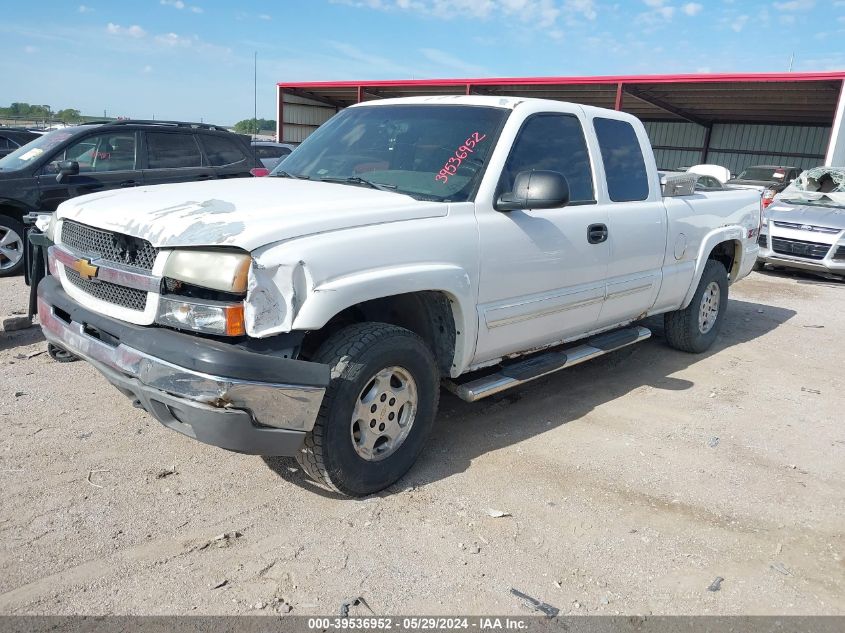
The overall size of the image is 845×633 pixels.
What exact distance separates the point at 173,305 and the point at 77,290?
0.87 m

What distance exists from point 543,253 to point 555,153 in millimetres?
706

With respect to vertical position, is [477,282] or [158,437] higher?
[477,282]

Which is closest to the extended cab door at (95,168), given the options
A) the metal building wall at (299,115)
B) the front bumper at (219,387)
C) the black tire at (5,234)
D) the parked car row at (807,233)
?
the black tire at (5,234)

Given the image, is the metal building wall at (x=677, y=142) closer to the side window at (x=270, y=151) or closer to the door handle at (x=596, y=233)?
the side window at (x=270, y=151)

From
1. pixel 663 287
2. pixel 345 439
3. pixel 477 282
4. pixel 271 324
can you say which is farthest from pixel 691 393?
pixel 271 324

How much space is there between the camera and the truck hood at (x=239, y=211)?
9.16 feet

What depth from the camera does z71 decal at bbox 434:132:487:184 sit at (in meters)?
3.68

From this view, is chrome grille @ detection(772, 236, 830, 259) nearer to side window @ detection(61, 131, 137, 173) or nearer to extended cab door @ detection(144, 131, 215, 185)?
extended cab door @ detection(144, 131, 215, 185)

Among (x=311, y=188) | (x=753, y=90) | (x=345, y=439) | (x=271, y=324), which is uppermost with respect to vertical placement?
(x=753, y=90)

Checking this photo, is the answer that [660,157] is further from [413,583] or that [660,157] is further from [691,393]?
[413,583]

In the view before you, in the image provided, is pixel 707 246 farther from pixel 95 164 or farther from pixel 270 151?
pixel 270 151

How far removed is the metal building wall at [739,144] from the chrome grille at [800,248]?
18036mm

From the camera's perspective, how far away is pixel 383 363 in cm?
313

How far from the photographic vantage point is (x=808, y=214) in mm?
10398
